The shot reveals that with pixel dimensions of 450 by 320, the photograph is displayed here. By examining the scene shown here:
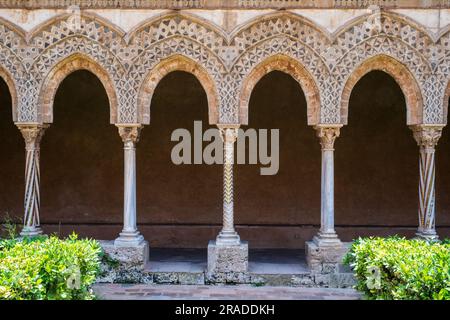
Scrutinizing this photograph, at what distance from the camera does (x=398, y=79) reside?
9414 millimetres

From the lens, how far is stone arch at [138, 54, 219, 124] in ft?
30.6

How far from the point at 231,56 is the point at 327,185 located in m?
2.83

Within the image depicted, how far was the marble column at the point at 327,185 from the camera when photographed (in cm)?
924

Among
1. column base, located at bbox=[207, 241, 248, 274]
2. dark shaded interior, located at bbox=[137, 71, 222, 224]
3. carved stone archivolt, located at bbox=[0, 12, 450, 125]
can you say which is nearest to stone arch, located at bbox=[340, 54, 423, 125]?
carved stone archivolt, located at bbox=[0, 12, 450, 125]

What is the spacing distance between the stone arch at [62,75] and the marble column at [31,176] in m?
0.29

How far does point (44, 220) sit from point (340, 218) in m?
6.78

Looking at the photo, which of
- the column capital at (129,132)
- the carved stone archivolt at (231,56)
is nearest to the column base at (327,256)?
the carved stone archivolt at (231,56)

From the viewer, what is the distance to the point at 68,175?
12148 millimetres

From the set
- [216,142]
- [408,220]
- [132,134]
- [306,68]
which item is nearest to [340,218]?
[408,220]

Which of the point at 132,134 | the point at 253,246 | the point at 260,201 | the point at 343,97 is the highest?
the point at 343,97

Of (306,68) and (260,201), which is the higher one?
(306,68)

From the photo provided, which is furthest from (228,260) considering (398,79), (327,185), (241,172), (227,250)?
(398,79)

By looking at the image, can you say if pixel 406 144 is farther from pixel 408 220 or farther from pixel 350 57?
pixel 350 57

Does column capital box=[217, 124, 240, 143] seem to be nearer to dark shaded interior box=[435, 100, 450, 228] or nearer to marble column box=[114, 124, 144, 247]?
marble column box=[114, 124, 144, 247]
